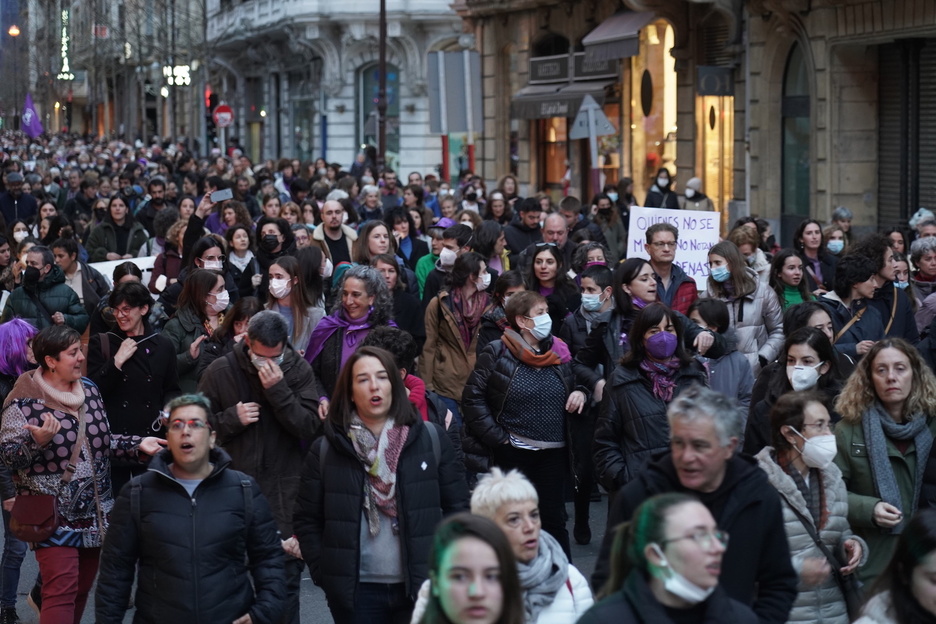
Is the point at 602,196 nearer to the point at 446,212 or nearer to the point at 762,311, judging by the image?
the point at 446,212

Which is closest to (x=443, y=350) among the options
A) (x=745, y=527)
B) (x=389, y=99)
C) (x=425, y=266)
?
(x=425, y=266)

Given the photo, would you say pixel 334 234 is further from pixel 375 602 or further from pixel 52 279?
pixel 375 602

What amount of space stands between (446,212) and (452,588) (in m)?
14.0

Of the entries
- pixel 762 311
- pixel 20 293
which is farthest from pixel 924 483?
pixel 20 293

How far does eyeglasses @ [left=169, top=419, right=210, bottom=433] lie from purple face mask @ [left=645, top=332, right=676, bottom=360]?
2.11 meters

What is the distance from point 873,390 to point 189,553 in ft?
9.02

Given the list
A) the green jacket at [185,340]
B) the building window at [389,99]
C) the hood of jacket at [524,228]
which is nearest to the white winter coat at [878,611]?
the green jacket at [185,340]

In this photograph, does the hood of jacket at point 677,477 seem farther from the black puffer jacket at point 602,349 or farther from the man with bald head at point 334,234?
the man with bald head at point 334,234

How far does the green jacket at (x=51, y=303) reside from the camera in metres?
10.1

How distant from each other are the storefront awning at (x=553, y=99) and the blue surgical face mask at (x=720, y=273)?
17926mm

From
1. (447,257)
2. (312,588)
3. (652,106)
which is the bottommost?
(312,588)

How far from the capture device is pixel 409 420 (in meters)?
5.69

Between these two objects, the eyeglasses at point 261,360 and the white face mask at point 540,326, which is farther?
the white face mask at point 540,326

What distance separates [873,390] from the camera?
6.09m
